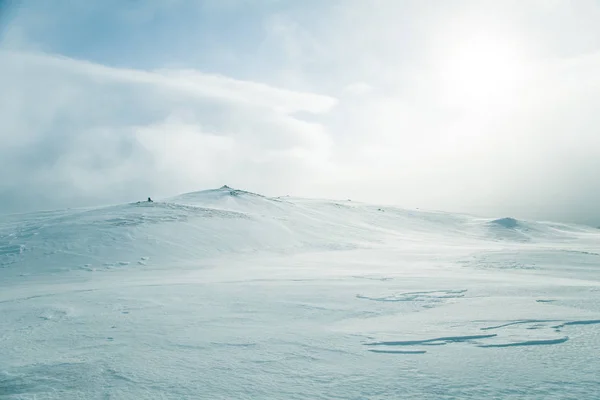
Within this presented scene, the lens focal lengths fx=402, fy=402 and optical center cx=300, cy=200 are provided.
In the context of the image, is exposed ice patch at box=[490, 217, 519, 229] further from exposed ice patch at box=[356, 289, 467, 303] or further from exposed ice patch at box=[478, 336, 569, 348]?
exposed ice patch at box=[478, 336, 569, 348]

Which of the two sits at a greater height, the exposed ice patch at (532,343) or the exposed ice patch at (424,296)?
the exposed ice patch at (532,343)

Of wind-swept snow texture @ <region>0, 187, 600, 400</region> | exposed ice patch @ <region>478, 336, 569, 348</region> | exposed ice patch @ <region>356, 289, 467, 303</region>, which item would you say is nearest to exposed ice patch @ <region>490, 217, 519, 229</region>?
wind-swept snow texture @ <region>0, 187, 600, 400</region>

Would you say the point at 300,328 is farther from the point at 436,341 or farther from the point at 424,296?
the point at 424,296

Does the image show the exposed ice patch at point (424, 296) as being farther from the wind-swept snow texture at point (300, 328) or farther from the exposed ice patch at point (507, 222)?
the exposed ice patch at point (507, 222)

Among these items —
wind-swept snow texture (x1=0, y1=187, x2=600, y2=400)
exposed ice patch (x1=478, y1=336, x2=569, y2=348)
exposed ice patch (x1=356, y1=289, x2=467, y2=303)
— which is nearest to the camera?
wind-swept snow texture (x1=0, y1=187, x2=600, y2=400)

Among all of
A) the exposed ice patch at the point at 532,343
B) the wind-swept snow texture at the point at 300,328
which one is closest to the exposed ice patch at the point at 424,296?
the wind-swept snow texture at the point at 300,328

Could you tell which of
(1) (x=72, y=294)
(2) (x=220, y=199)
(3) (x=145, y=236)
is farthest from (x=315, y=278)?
(2) (x=220, y=199)

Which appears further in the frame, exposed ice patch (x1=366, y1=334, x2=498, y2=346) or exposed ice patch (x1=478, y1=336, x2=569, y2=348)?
exposed ice patch (x1=366, y1=334, x2=498, y2=346)

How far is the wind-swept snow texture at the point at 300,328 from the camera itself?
3.33 m

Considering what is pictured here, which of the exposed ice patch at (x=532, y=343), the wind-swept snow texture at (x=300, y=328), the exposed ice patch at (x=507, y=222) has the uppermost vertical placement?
the exposed ice patch at (x=507, y=222)

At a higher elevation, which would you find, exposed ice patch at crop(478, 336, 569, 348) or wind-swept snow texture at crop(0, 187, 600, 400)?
exposed ice patch at crop(478, 336, 569, 348)

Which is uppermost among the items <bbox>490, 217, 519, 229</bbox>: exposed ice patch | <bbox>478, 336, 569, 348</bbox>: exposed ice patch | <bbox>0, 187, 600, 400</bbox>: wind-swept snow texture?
<bbox>490, 217, 519, 229</bbox>: exposed ice patch

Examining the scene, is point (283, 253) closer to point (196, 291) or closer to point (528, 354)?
point (196, 291)

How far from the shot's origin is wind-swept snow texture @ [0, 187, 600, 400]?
3.33 meters
